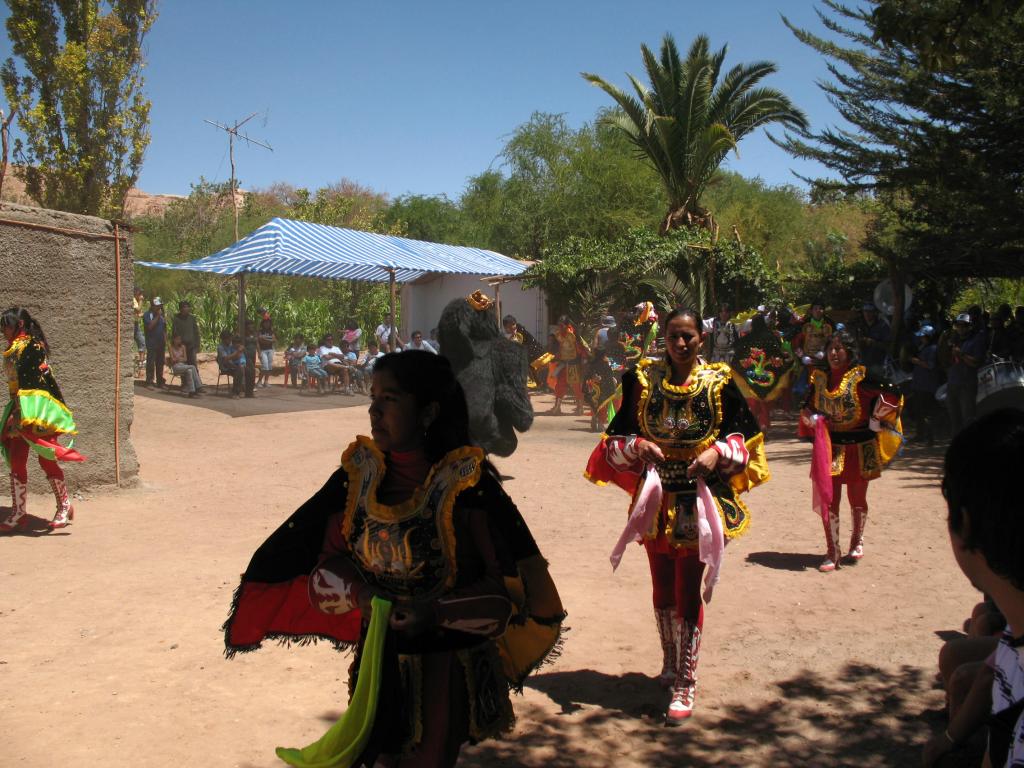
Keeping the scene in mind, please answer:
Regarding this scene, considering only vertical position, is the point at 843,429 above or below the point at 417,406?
below

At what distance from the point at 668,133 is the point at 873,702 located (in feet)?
58.4

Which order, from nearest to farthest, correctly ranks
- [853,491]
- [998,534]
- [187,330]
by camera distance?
[998,534], [853,491], [187,330]

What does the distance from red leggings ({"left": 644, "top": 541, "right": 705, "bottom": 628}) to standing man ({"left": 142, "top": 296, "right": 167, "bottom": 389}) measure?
16.2 m

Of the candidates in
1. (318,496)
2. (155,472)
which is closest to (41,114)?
(155,472)

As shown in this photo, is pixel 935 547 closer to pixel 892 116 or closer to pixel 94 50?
pixel 892 116

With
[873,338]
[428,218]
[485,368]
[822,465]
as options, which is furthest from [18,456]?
[428,218]

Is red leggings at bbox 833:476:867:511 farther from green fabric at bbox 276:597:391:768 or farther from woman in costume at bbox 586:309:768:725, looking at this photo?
green fabric at bbox 276:597:391:768

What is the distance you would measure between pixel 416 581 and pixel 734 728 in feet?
A: 7.27

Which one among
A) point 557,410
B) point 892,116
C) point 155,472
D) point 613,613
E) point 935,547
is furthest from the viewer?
point 557,410

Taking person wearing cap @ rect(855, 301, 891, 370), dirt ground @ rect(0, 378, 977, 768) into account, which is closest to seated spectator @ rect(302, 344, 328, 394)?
dirt ground @ rect(0, 378, 977, 768)

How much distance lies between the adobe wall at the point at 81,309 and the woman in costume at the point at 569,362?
905 centimetres

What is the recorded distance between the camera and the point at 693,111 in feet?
67.5

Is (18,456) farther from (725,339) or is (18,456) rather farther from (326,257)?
(725,339)

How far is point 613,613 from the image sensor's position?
5758 millimetres
